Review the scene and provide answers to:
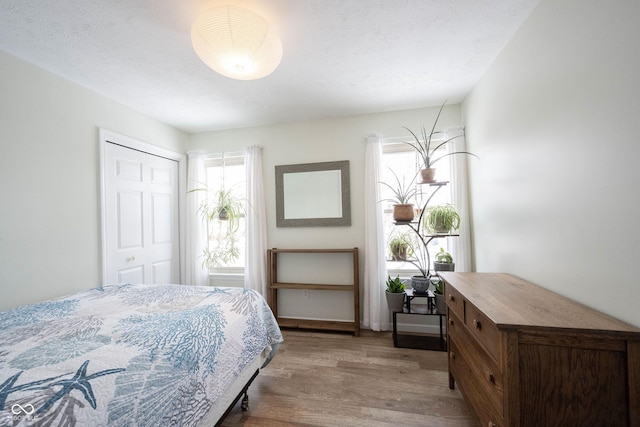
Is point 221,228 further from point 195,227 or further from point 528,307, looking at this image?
point 528,307

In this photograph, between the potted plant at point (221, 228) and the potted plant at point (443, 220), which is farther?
the potted plant at point (221, 228)

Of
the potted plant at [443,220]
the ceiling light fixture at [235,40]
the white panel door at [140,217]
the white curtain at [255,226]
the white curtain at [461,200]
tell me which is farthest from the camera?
the white curtain at [255,226]

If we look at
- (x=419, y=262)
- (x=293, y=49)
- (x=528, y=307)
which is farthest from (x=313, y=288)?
(x=293, y=49)

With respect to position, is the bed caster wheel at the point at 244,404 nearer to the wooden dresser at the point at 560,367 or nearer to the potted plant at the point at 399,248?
the wooden dresser at the point at 560,367

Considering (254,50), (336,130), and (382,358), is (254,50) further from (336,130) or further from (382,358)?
(382,358)

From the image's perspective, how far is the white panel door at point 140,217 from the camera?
7.92 ft

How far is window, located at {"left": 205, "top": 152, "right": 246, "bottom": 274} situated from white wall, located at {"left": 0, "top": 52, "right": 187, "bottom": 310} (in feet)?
3.89

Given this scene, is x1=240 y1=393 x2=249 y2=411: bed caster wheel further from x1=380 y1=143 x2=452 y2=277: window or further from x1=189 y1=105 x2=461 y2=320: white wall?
x1=380 y1=143 x2=452 y2=277: window

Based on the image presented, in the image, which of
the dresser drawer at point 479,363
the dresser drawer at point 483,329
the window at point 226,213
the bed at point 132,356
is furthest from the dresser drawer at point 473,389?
the window at point 226,213

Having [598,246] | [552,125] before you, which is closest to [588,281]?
[598,246]

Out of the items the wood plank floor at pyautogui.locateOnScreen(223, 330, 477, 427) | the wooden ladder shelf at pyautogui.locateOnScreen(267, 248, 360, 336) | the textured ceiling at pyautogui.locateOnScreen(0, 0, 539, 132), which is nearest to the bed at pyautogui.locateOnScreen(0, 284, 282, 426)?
the wood plank floor at pyautogui.locateOnScreen(223, 330, 477, 427)

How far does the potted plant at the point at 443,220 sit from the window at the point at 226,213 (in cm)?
225

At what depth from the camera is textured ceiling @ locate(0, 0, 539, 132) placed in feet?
4.71

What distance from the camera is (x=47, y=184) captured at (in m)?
1.92
